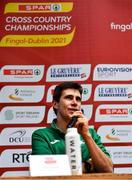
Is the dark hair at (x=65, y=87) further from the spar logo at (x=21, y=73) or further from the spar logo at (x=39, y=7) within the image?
the spar logo at (x=39, y=7)

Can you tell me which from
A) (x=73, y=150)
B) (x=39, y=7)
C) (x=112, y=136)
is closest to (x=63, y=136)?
(x=73, y=150)

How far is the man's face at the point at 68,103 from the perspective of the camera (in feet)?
6.27

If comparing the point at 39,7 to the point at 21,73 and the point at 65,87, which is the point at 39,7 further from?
the point at 65,87

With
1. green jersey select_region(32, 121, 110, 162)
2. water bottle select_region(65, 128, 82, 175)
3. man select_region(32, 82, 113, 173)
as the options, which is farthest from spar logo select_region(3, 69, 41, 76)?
water bottle select_region(65, 128, 82, 175)

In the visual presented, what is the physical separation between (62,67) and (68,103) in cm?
100

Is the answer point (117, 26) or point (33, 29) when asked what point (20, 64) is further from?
point (117, 26)

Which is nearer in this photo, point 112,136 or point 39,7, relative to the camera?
point 112,136

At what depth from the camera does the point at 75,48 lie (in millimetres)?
2939

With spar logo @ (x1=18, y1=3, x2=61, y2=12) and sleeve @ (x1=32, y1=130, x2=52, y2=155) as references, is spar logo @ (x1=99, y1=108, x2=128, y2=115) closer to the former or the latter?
spar logo @ (x1=18, y1=3, x2=61, y2=12)

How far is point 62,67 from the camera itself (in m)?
2.90

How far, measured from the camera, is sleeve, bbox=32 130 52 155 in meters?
1.74

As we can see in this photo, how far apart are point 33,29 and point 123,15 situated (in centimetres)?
72

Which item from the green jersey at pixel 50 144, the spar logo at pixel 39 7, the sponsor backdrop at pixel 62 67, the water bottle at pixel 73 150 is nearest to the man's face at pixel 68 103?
the green jersey at pixel 50 144

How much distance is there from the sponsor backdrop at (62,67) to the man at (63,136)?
2.81ft
